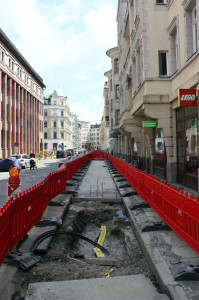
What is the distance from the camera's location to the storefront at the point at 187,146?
9336 mm

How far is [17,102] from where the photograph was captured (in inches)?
1576

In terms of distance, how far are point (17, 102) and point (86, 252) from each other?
38.7 metres

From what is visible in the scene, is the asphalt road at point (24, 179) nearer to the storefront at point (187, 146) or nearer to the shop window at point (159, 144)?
the storefront at point (187, 146)

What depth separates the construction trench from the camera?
352cm

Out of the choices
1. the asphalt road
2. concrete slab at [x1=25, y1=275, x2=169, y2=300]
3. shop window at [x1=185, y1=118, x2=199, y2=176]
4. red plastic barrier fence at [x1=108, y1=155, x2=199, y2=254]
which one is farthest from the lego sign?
concrete slab at [x1=25, y1=275, x2=169, y2=300]

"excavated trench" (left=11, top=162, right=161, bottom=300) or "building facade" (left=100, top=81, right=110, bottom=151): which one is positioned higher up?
"building facade" (left=100, top=81, right=110, bottom=151)

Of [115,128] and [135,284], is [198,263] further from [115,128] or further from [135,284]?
[115,128]

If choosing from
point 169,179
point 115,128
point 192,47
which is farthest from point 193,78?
point 115,128

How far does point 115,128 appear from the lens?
3584cm

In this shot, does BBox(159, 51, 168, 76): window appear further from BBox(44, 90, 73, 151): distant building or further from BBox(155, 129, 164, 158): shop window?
BBox(44, 90, 73, 151): distant building

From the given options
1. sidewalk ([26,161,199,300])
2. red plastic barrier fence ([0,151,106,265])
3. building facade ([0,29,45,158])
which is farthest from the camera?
building facade ([0,29,45,158])

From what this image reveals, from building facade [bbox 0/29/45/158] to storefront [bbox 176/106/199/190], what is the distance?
24.4 metres

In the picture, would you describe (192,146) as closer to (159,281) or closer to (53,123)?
(159,281)

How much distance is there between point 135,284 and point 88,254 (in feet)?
6.49
